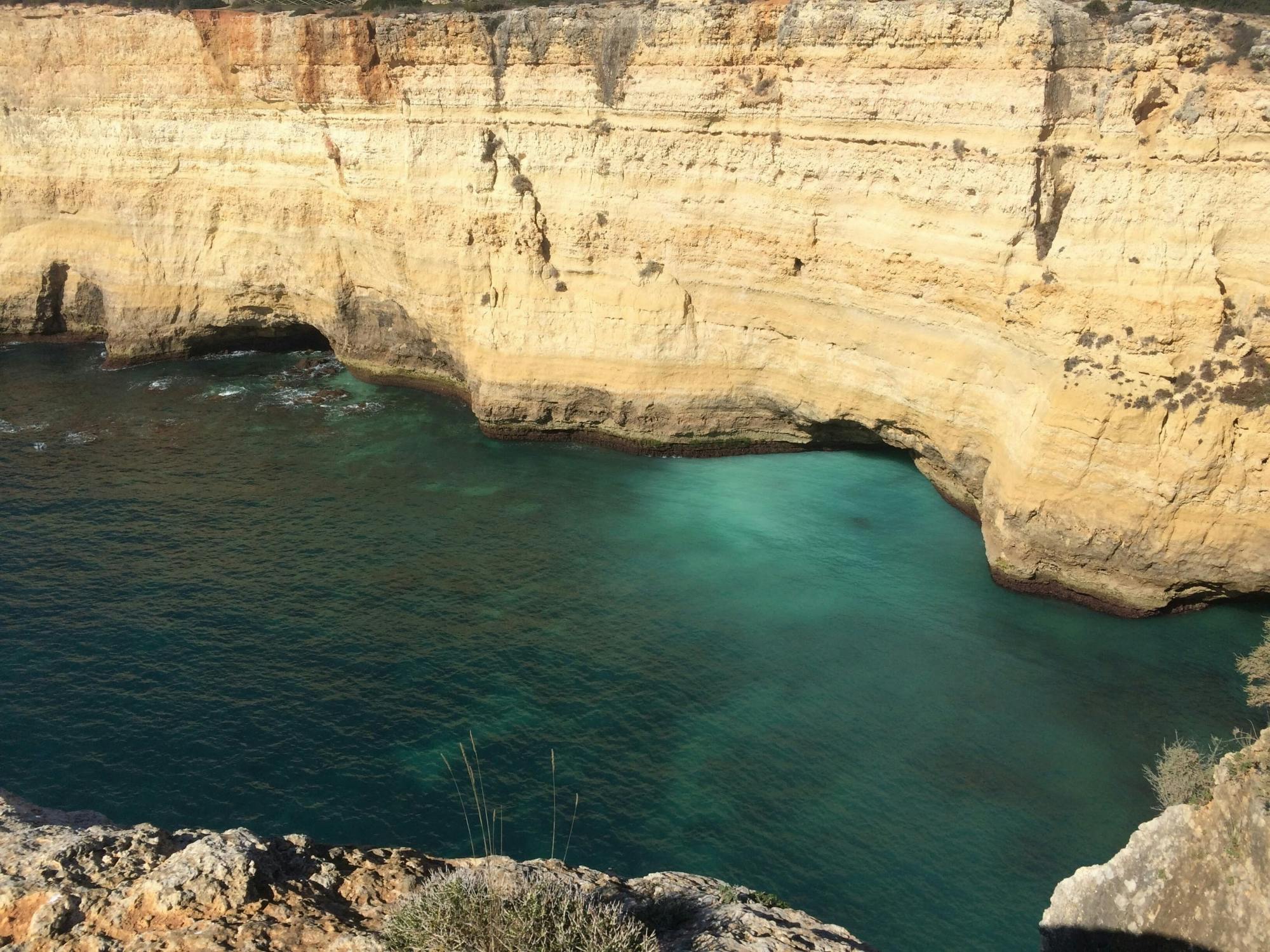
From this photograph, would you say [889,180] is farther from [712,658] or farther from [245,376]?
[245,376]

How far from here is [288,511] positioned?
77.0 feet

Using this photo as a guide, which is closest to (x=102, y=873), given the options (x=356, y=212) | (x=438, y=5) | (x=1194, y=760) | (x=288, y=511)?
(x=1194, y=760)

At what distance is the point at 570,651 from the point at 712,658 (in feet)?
9.19

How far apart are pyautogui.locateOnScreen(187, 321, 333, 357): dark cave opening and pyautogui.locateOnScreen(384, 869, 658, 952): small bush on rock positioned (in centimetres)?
2907

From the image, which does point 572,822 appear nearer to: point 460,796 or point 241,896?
point 460,796

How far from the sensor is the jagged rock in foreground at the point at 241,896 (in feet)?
22.4

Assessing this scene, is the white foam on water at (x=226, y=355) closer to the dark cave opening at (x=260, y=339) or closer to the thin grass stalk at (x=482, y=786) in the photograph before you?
the dark cave opening at (x=260, y=339)

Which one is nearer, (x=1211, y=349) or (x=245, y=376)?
(x=1211, y=349)

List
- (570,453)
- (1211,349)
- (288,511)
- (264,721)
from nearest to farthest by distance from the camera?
(264,721) < (1211,349) < (288,511) < (570,453)

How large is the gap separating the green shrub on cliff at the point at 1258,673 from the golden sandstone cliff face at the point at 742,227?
1.91 meters

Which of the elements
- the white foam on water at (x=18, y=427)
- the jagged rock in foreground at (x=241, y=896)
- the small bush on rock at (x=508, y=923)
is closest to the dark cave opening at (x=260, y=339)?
the white foam on water at (x=18, y=427)

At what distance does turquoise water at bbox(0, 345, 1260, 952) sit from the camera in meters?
14.3

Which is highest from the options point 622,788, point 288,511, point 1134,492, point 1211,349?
point 1211,349

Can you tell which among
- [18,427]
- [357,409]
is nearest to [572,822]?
[357,409]
